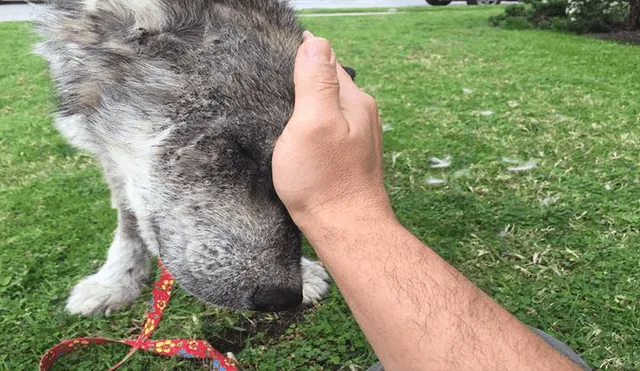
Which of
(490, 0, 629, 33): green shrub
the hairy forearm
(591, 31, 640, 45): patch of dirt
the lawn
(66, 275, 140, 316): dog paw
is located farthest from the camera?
(490, 0, 629, 33): green shrub

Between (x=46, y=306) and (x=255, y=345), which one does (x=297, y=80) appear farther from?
(x=46, y=306)

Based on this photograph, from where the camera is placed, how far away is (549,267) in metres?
2.98

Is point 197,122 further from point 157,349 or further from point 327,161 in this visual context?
point 157,349

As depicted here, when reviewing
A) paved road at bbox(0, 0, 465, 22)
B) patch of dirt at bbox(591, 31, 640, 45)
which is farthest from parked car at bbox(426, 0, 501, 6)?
patch of dirt at bbox(591, 31, 640, 45)

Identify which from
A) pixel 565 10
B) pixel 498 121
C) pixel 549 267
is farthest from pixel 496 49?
pixel 549 267

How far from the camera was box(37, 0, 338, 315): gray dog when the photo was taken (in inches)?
81.0

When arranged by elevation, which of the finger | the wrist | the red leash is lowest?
the red leash

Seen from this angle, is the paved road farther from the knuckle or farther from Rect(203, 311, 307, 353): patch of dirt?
the knuckle

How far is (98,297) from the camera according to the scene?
2791mm

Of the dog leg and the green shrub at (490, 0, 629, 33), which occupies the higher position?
Answer: the green shrub at (490, 0, 629, 33)

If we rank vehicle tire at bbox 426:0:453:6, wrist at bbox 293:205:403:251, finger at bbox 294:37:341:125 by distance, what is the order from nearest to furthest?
1. wrist at bbox 293:205:403:251
2. finger at bbox 294:37:341:125
3. vehicle tire at bbox 426:0:453:6

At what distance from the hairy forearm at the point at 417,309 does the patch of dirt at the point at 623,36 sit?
10035mm

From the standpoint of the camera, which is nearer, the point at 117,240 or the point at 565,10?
the point at 117,240

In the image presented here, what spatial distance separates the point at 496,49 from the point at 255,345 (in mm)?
8011
